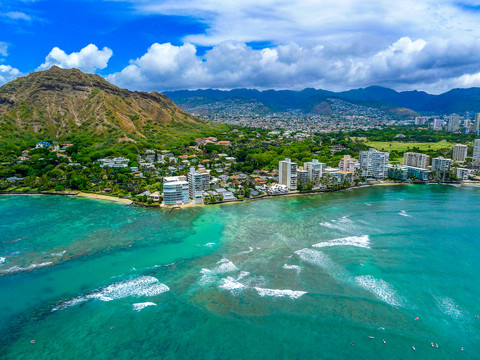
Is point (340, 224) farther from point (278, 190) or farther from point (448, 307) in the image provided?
point (278, 190)

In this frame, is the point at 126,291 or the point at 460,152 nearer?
the point at 126,291

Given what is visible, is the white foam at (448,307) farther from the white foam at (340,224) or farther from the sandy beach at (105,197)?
the sandy beach at (105,197)

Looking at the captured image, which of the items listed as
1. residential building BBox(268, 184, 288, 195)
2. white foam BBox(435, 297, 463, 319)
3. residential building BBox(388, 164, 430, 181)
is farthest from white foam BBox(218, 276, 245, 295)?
residential building BBox(388, 164, 430, 181)

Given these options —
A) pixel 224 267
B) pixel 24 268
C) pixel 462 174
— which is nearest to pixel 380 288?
pixel 224 267

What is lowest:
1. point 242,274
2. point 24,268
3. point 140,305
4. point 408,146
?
point 140,305

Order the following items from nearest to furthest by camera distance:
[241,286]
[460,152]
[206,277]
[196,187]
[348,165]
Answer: [241,286]
[206,277]
[196,187]
[348,165]
[460,152]

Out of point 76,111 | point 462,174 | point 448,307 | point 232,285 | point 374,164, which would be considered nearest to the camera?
point 448,307
